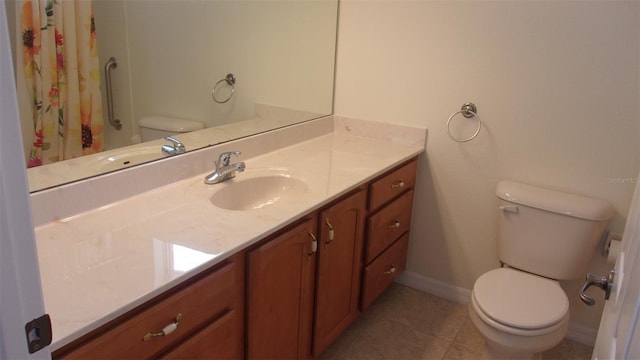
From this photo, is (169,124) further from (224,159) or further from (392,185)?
(392,185)

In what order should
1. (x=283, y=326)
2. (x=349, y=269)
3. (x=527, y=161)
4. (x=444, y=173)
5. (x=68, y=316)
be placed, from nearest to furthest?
(x=68, y=316), (x=283, y=326), (x=349, y=269), (x=527, y=161), (x=444, y=173)

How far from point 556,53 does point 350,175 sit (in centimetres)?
104

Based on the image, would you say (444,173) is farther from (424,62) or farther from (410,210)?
(424,62)

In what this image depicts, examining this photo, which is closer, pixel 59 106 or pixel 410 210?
pixel 59 106

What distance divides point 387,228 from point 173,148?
3.45 ft

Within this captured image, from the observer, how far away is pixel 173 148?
5.61 ft

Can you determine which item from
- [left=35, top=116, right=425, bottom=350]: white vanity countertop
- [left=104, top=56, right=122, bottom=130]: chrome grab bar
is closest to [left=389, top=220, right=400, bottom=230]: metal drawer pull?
[left=35, top=116, right=425, bottom=350]: white vanity countertop

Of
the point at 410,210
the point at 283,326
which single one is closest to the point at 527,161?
the point at 410,210

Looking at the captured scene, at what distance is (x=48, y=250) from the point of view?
117 centimetres

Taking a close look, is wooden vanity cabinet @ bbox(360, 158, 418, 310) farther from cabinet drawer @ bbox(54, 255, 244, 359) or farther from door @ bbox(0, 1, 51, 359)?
door @ bbox(0, 1, 51, 359)

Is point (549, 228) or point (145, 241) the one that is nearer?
point (145, 241)

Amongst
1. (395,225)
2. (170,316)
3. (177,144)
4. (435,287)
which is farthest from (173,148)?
(435,287)

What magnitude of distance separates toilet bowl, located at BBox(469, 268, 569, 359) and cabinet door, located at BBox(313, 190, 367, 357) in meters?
0.50

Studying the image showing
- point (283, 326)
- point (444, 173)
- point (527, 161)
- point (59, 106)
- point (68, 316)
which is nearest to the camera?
point (68, 316)
